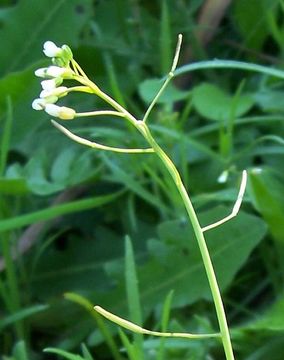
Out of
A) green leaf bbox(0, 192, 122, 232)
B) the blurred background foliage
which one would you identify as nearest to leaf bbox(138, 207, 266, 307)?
the blurred background foliage

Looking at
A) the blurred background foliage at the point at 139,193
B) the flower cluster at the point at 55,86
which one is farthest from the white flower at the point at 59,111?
the blurred background foliage at the point at 139,193

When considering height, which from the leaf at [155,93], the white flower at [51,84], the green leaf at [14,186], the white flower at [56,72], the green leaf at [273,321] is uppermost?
the leaf at [155,93]

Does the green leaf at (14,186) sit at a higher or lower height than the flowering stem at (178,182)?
higher

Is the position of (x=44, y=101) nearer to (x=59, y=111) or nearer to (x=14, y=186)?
(x=59, y=111)

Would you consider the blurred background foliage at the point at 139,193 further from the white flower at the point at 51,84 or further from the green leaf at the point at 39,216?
the white flower at the point at 51,84

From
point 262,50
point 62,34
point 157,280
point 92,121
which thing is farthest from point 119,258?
point 262,50

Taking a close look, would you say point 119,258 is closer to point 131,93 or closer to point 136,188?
point 136,188

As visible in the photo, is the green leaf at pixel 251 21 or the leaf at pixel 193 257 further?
A: the green leaf at pixel 251 21
